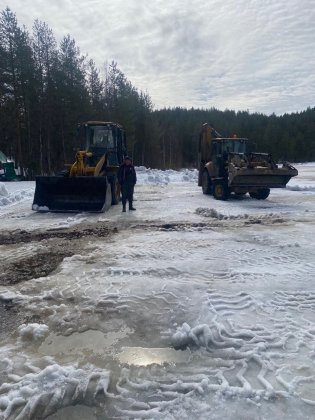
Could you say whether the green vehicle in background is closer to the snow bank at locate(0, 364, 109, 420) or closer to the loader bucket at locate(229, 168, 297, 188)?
the loader bucket at locate(229, 168, 297, 188)

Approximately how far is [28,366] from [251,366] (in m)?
1.90

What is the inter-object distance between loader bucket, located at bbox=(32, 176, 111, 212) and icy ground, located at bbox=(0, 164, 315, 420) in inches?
154

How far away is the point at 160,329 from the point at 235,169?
1007 centimetres

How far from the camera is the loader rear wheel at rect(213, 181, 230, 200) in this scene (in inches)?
565

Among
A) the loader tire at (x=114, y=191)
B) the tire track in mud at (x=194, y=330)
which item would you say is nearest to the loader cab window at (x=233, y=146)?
the loader tire at (x=114, y=191)

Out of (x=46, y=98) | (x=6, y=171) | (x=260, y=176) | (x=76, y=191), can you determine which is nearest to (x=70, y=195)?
(x=76, y=191)

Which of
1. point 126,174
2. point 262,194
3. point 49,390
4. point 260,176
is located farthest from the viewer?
point 262,194

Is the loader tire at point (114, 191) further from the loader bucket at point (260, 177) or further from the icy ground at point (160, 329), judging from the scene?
the icy ground at point (160, 329)

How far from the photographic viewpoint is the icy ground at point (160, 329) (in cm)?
259

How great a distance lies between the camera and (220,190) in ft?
47.6

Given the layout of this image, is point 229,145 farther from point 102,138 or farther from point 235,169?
point 102,138

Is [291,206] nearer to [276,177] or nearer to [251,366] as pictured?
[276,177]

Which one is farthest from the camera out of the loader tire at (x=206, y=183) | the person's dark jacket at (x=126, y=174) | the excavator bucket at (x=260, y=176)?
the loader tire at (x=206, y=183)

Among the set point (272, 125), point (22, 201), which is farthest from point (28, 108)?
point (272, 125)
